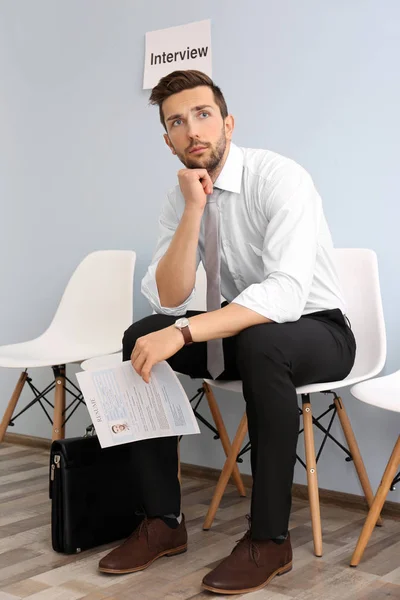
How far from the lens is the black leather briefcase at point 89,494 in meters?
1.90

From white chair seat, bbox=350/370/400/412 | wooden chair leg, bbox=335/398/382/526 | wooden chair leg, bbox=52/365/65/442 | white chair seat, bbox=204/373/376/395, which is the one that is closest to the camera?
white chair seat, bbox=350/370/400/412

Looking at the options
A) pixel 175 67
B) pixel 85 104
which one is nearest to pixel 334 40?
pixel 175 67

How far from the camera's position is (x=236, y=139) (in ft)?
8.63

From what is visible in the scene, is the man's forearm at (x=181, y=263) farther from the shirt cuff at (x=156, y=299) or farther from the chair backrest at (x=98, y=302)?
the chair backrest at (x=98, y=302)

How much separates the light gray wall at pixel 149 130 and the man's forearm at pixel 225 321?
741mm

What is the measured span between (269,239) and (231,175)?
232 mm

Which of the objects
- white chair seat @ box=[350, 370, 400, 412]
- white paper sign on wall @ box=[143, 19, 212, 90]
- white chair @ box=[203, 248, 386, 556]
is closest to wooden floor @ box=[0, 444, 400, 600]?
white chair @ box=[203, 248, 386, 556]

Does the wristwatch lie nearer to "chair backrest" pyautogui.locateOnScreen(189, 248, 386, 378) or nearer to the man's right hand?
the man's right hand

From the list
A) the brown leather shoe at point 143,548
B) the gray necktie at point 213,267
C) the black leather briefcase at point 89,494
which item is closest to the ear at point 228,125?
the gray necktie at point 213,267

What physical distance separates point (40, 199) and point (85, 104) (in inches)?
17.5

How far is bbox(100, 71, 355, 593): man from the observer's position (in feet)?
5.41

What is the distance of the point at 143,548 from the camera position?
1.79 meters

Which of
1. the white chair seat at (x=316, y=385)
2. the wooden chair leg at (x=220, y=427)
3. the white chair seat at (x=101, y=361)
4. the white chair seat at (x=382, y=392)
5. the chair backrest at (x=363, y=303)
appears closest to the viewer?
the white chair seat at (x=382, y=392)

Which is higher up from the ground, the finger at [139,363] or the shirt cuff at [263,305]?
the shirt cuff at [263,305]
